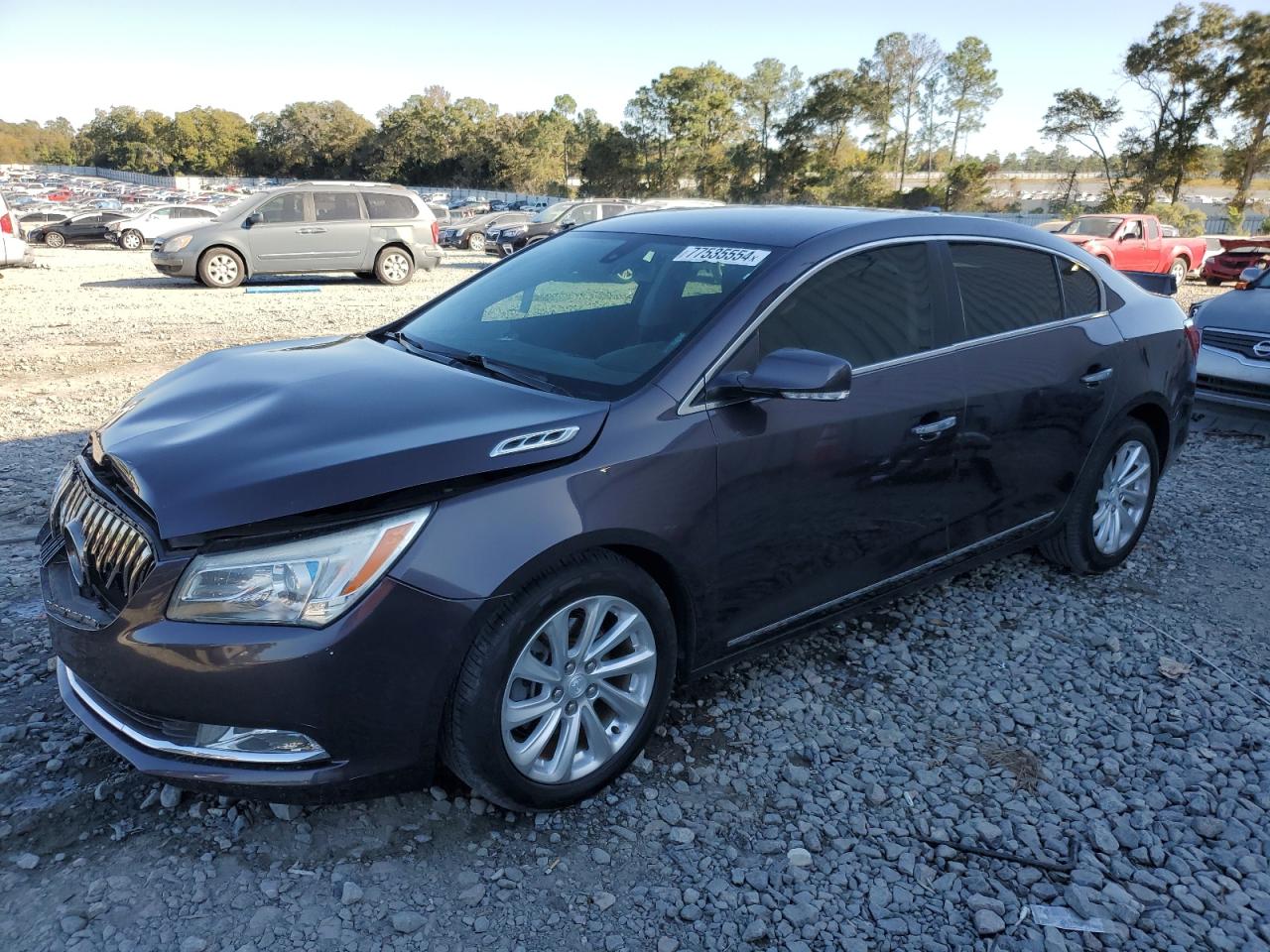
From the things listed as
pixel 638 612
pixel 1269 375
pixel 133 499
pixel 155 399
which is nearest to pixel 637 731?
pixel 638 612

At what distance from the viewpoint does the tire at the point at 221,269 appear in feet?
52.5

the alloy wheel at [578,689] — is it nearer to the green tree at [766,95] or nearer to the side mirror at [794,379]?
the side mirror at [794,379]

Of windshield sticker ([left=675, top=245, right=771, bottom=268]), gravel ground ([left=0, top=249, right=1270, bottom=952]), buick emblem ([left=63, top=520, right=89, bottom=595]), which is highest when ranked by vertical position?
windshield sticker ([left=675, top=245, right=771, bottom=268])

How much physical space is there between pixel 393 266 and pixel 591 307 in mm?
15192

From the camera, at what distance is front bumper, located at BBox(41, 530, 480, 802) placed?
2223 millimetres

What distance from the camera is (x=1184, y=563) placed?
16.0 ft

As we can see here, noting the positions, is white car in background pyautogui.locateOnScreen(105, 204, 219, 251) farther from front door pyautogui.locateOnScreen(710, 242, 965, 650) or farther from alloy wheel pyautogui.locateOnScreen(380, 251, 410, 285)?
front door pyautogui.locateOnScreen(710, 242, 965, 650)

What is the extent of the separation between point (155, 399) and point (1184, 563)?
488 centimetres

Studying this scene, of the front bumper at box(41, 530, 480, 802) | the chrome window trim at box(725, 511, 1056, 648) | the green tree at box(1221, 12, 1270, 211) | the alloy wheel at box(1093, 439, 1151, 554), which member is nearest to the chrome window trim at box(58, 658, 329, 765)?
the front bumper at box(41, 530, 480, 802)

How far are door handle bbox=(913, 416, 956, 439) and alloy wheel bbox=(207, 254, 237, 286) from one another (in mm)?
15567

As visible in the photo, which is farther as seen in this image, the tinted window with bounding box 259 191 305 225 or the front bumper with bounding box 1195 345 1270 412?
the tinted window with bounding box 259 191 305 225

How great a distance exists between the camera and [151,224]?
27812 millimetres

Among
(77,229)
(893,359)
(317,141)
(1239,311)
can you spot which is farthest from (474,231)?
(317,141)

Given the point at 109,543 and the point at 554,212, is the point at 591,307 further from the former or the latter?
the point at 554,212
